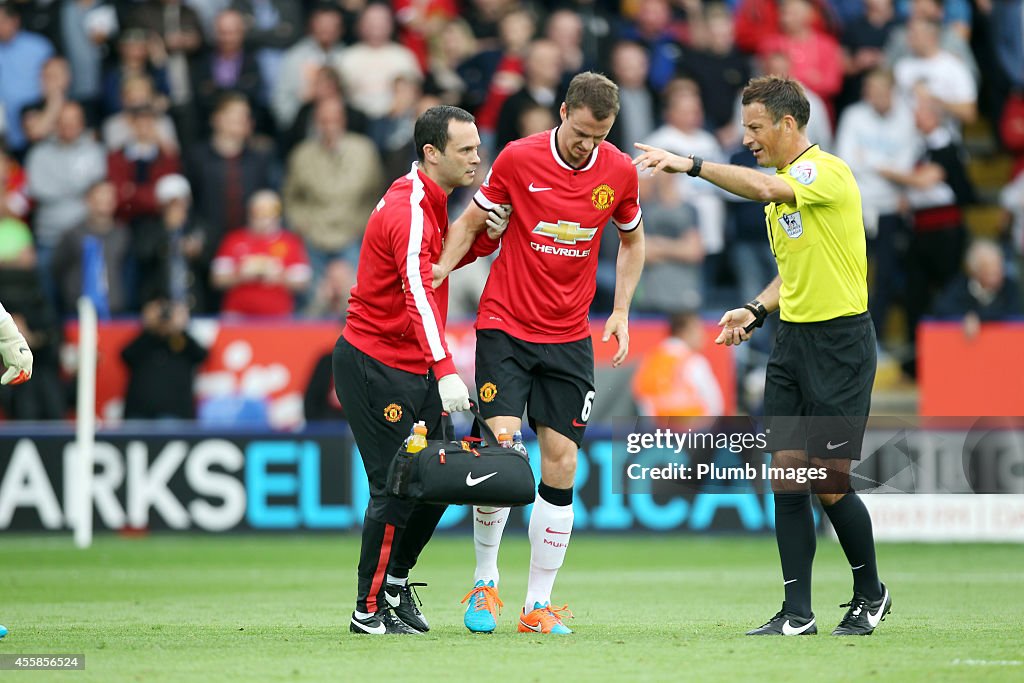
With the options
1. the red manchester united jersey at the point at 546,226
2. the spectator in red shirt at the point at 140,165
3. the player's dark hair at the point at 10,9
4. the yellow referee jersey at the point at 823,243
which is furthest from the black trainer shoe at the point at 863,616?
the player's dark hair at the point at 10,9

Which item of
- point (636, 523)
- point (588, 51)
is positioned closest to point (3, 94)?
point (588, 51)

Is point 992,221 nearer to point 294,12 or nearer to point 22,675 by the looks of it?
point 294,12

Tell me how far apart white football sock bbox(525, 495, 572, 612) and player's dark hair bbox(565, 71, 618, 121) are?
209 centimetres

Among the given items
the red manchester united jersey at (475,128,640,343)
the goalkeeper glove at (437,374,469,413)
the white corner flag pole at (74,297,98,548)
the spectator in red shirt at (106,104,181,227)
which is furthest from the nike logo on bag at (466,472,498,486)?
the spectator in red shirt at (106,104,181,227)

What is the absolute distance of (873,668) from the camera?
21.9 feet

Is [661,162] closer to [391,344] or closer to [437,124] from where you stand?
[437,124]

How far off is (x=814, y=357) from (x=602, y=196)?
138 cm

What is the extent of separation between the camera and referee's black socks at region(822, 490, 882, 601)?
8094 millimetres

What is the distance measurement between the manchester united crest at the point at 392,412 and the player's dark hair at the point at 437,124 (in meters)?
1.32

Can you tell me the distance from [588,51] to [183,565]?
25.8 feet

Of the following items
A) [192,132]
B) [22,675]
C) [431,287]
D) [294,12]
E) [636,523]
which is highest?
[294,12]

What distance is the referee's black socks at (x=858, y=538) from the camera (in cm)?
809

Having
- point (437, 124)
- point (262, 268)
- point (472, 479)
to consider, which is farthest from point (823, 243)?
point (262, 268)

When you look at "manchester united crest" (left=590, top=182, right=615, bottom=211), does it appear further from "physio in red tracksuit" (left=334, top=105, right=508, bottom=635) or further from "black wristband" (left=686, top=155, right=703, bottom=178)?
"black wristband" (left=686, top=155, right=703, bottom=178)
